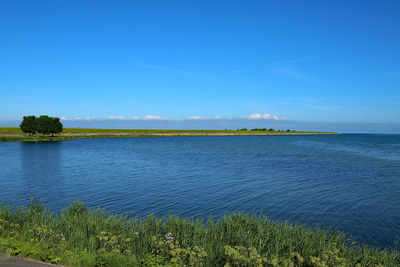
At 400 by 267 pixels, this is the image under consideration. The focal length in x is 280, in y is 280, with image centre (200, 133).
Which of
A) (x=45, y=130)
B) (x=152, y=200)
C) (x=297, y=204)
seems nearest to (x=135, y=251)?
(x=152, y=200)

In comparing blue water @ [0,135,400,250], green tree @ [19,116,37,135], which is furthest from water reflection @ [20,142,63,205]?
green tree @ [19,116,37,135]

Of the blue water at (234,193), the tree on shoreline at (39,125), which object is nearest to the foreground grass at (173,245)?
the blue water at (234,193)

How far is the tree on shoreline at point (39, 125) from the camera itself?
112 m

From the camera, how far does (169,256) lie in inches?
373

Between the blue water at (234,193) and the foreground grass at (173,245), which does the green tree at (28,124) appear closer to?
the blue water at (234,193)

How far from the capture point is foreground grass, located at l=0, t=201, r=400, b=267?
8789mm

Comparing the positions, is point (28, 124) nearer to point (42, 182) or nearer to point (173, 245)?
point (42, 182)

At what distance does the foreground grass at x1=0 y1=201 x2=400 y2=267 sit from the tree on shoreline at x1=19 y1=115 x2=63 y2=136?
115 meters

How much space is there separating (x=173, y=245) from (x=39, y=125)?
122 meters

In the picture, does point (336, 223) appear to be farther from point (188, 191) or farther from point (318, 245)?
point (188, 191)

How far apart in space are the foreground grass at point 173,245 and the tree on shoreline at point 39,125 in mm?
115290

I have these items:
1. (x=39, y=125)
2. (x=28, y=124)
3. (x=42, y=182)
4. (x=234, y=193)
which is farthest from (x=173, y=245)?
(x=28, y=124)

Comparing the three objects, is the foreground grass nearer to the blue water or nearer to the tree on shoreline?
the blue water

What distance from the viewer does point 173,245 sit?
9.46m
